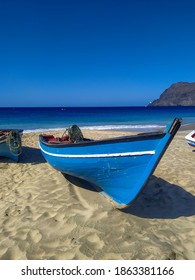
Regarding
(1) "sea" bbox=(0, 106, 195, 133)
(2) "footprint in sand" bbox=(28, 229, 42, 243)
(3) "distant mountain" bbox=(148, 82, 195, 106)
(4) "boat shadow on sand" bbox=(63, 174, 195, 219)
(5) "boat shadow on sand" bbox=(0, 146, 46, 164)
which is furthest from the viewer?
(3) "distant mountain" bbox=(148, 82, 195, 106)

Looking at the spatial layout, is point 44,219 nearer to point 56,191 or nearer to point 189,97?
point 56,191

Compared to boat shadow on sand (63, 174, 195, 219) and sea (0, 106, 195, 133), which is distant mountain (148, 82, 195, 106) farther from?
boat shadow on sand (63, 174, 195, 219)

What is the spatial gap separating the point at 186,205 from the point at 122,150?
2328 millimetres

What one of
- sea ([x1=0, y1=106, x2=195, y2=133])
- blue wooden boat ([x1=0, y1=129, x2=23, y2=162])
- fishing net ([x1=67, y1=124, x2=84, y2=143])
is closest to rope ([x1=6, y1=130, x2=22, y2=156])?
blue wooden boat ([x1=0, y1=129, x2=23, y2=162])

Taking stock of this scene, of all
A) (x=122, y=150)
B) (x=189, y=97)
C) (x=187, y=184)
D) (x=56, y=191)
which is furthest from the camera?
(x=189, y=97)

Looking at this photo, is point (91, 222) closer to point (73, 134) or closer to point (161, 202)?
point (161, 202)

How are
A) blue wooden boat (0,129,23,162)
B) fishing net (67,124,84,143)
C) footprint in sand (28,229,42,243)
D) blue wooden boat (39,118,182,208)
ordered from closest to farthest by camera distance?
blue wooden boat (39,118,182,208) → footprint in sand (28,229,42,243) → fishing net (67,124,84,143) → blue wooden boat (0,129,23,162)

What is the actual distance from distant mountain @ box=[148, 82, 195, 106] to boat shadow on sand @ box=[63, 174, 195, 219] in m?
182

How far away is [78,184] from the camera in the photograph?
22.4ft

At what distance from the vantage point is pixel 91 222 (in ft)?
16.0

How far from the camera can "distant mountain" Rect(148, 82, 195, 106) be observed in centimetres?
17900

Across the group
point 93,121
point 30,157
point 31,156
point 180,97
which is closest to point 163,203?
point 30,157
